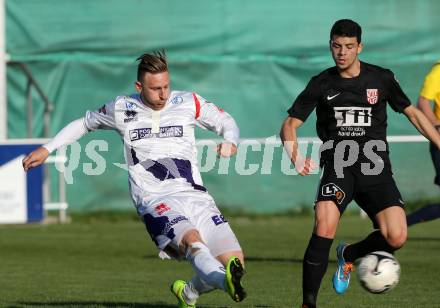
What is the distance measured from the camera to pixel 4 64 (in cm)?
1727

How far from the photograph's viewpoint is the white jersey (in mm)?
7785

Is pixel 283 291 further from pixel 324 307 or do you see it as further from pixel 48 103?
pixel 48 103

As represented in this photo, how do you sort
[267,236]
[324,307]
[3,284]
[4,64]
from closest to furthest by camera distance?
[324,307] < [3,284] < [267,236] < [4,64]

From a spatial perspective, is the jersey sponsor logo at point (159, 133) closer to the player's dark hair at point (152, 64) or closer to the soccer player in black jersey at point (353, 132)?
the player's dark hair at point (152, 64)

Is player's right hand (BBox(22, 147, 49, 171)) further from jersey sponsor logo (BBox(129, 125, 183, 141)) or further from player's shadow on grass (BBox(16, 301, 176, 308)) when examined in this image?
player's shadow on grass (BBox(16, 301, 176, 308))

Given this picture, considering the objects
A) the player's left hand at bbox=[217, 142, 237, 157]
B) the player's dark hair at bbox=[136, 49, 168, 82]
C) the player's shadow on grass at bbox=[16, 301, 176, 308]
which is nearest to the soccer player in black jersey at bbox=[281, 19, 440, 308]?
the player's left hand at bbox=[217, 142, 237, 157]

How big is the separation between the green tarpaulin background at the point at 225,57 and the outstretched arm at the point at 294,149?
1000 cm

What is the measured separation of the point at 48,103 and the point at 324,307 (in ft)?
32.1

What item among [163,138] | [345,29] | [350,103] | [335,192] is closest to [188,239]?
[163,138]

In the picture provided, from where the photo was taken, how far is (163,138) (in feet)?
25.8

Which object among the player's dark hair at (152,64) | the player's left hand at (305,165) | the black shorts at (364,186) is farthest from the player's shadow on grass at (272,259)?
the player's dark hair at (152,64)

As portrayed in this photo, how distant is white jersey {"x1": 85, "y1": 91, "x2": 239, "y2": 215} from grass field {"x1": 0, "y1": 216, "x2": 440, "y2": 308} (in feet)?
4.65

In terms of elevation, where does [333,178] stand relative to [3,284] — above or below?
above

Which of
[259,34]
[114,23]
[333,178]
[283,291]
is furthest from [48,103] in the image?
[333,178]
